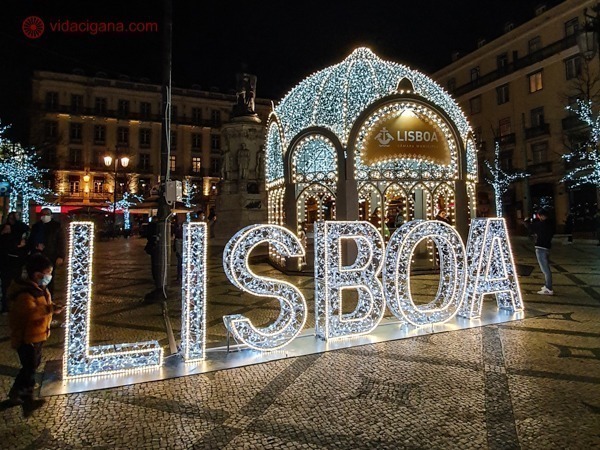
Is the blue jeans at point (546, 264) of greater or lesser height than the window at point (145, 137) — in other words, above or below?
Result: below

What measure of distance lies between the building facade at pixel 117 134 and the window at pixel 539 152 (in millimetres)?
37605

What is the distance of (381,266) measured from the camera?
663cm

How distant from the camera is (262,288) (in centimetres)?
581

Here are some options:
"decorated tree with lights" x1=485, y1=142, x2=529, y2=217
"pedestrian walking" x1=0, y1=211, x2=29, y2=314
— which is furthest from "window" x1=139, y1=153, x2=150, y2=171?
"pedestrian walking" x1=0, y1=211, x2=29, y2=314

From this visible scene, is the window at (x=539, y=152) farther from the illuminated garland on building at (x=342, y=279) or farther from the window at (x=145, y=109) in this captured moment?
the window at (x=145, y=109)

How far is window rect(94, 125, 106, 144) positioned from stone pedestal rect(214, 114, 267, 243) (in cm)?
3954

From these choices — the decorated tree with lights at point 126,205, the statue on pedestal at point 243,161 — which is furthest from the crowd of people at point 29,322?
the decorated tree with lights at point 126,205

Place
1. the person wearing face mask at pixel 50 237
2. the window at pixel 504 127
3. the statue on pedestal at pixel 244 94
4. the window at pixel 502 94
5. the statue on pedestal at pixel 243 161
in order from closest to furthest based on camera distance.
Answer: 1. the person wearing face mask at pixel 50 237
2. the statue on pedestal at pixel 243 161
3. the statue on pedestal at pixel 244 94
4. the window at pixel 504 127
5. the window at pixel 502 94

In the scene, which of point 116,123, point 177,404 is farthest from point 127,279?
point 116,123

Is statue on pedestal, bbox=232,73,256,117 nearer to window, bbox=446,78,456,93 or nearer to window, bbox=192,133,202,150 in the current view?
window, bbox=446,78,456,93

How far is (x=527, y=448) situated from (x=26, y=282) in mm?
4804

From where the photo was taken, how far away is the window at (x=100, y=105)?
55.4m

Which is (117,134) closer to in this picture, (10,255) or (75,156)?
(75,156)

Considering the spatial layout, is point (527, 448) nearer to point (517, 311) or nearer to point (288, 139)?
point (517, 311)
